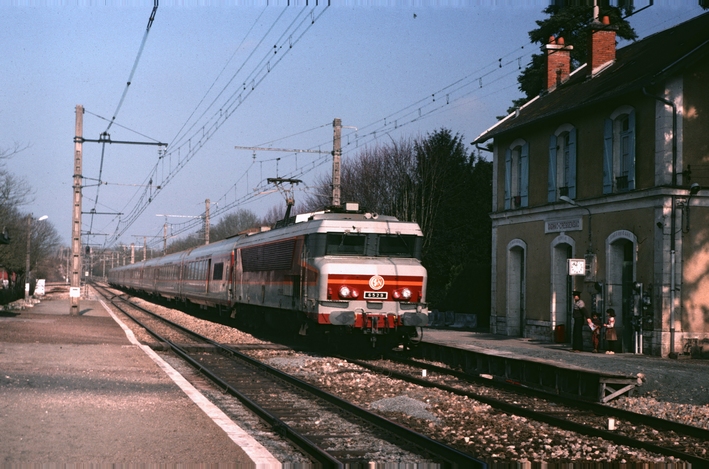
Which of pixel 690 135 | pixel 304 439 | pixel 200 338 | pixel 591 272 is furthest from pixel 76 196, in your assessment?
pixel 304 439

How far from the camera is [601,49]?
1139 inches

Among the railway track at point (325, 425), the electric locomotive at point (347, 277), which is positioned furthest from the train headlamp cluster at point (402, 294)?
the railway track at point (325, 425)

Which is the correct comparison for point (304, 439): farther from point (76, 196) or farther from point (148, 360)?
point (76, 196)

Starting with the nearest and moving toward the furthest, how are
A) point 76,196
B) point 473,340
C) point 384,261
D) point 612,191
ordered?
point 384,261 < point 612,191 < point 473,340 < point 76,196

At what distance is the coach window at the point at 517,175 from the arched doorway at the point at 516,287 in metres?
1.48

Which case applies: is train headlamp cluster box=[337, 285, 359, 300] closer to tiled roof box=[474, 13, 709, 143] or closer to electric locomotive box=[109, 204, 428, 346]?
electric locomotive box=[109, 204, 428, 346]

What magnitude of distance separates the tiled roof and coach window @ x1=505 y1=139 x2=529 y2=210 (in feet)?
2.66

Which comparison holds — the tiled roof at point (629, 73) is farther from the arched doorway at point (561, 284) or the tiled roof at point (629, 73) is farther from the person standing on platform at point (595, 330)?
the person standing on platform at point (595, 330)

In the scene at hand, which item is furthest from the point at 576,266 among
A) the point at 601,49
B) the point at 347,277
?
the point at 601,49

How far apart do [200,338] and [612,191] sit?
12.8 meters

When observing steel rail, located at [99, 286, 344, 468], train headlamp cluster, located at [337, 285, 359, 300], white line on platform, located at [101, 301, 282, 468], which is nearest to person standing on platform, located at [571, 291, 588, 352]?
train headlamp cluster, located at [337, 285, 359, 300]

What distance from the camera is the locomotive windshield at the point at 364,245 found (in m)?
19.0

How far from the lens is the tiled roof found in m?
21.9

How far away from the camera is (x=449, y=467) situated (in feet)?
26.2
